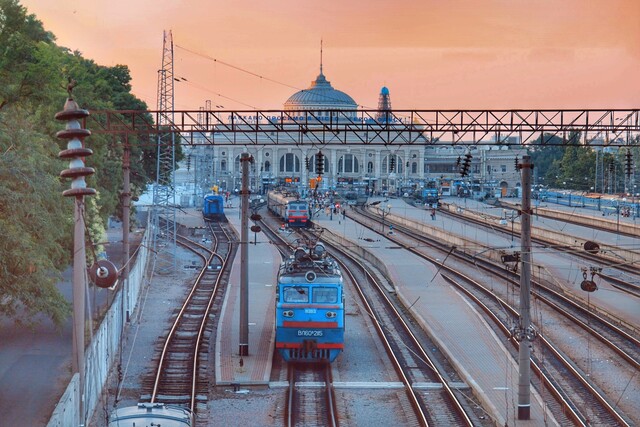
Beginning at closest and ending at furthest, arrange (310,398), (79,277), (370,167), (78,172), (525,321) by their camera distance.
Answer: (78,172) → (79,277) → (525,321) → (310,398) → (370,167)

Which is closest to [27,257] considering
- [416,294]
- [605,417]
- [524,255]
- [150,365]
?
[150,365]

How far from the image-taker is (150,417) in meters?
14.5

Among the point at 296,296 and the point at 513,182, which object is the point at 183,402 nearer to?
the point at 296,296

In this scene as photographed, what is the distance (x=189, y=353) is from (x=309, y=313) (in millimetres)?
4416

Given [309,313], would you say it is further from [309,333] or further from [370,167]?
[370,167]

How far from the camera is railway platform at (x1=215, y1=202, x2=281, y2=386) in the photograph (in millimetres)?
21328

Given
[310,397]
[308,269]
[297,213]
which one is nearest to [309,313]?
[308,269]

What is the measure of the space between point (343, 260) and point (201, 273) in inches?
382

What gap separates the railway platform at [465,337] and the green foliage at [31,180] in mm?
9067

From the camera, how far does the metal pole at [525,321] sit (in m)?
17.9

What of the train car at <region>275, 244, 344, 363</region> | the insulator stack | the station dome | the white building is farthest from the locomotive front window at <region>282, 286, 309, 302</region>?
the station dome

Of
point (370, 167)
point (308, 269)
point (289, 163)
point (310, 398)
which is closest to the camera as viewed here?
point (310, 398)

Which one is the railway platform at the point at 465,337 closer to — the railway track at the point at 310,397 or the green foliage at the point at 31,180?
the railway track at the point at 310,397

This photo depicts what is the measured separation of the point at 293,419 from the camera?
59.2 ft
